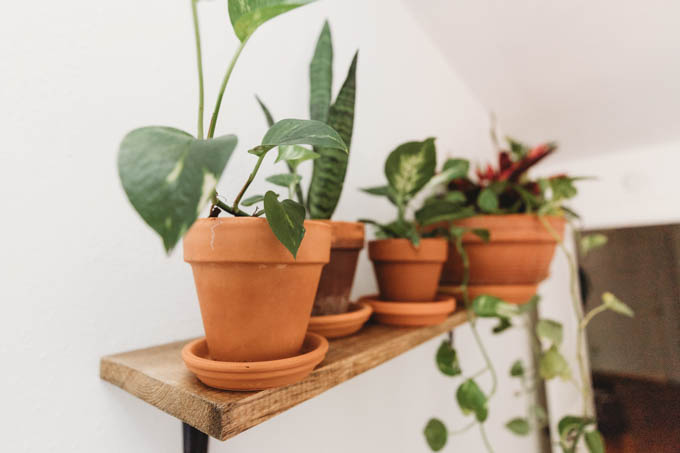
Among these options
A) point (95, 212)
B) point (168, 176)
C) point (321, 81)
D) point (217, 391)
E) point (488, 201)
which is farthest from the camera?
point (488, 201)

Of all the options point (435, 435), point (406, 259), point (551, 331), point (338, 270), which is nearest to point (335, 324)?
point (338, 270)

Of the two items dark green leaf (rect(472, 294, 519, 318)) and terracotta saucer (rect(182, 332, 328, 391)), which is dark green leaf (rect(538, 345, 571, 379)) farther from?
terracotta saucer (rect(182, 332, 328, 391))

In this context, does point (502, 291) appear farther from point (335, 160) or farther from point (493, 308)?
point (335, 160)

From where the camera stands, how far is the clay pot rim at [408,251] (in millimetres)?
555

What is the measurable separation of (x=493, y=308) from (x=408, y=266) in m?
0.17

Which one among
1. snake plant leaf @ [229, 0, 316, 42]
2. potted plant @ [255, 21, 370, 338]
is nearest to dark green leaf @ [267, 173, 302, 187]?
potted plant @ [255, 21, 370, 338]

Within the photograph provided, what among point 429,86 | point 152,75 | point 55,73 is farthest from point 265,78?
point 429,86

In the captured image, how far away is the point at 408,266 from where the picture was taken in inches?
22.4

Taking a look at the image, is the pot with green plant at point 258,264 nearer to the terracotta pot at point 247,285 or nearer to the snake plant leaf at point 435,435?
the terracotta pot at point 247,285

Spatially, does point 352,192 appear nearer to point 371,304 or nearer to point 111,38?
point 371,304

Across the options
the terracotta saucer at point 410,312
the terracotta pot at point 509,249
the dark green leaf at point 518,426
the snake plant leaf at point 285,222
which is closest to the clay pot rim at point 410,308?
the terracotta saucer at point 410,312

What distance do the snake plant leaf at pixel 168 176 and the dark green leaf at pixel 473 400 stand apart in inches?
23.5

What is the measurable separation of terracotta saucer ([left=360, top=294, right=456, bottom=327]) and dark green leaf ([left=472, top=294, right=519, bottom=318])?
0.06m

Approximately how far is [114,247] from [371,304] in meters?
0.38
